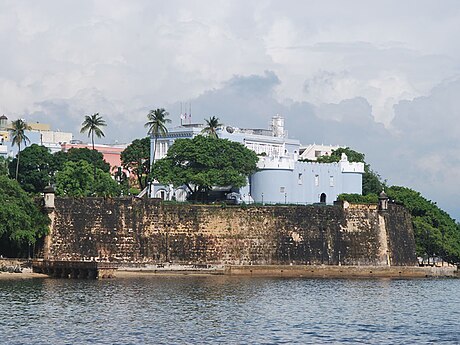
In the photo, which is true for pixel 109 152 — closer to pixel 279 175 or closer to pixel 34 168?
pixel 34 168

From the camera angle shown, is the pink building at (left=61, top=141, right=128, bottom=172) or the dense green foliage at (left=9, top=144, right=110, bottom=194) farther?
the pink building at (left=61, top=141, right=128, bottom=172)

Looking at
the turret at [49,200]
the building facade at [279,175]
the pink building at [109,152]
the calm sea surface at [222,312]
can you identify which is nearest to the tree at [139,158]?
the building facade at [279,175]

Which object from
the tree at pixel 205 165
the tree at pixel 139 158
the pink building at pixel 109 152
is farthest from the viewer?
the pink building at pixel 109 152

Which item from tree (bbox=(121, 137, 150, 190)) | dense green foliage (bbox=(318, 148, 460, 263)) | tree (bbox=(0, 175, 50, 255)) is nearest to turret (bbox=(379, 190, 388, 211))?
dense green foliage (bbox=(318, 148, 460, 263))

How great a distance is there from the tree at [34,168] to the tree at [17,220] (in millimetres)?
18959

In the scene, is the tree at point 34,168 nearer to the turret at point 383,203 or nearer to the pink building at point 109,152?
the pink building at point 109,152

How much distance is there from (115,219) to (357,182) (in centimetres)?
2405

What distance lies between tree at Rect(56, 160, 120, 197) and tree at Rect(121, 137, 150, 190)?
11792 millimetres

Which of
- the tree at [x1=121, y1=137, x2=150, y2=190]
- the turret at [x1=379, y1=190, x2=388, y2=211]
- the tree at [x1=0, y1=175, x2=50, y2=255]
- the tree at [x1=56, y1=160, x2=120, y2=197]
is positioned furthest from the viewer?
the tree at [x1=121, y1=137, x2=150, y2=190]

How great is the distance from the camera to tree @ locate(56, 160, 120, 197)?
70.4 metres

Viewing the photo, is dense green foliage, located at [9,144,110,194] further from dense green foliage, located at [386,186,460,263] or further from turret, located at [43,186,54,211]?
dense green foliage, located at [386,186,460,263]

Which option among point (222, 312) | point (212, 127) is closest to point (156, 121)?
point (212, 127)

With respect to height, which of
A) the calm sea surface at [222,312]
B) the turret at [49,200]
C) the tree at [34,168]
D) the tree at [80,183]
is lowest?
the calm sea surface at [222,312]

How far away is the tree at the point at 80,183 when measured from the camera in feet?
231
